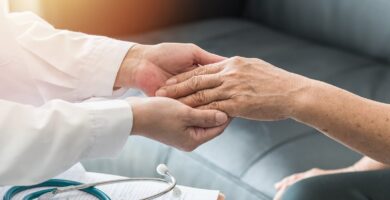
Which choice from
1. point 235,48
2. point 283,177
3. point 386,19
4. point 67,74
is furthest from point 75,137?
point 386,19

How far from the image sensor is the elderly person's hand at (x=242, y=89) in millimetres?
1185

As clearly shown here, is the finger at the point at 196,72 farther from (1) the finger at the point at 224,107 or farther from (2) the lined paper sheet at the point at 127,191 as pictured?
(2) the lined paper sheet at the point at 127,191

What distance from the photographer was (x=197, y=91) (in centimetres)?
126

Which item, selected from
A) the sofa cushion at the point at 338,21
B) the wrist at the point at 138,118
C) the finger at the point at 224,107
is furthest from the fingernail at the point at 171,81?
the sofa cushion at the point at 338,21

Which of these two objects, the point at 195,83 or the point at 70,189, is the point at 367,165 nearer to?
the point at 195,83

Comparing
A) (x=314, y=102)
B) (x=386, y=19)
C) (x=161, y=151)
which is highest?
(x=314, y=102)

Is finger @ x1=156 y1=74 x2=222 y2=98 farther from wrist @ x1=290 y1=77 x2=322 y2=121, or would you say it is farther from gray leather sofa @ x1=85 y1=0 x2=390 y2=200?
gray leather sofa @ x1=85 y1=0 x2=390 y2=200

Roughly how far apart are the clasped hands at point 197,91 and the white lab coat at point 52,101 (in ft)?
0.14

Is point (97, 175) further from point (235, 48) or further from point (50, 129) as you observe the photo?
point (235, 48)

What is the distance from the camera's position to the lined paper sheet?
1037 mm

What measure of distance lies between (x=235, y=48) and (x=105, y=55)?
0.81m

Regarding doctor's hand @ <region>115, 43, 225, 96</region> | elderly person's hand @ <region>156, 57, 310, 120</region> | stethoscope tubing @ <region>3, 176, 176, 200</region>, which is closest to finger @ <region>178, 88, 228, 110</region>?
elderly person's hand @ <region>156, 57, 310, 120</region>

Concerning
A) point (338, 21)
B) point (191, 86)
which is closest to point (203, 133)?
point (191, 86)

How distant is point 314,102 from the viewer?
3.80 feet
